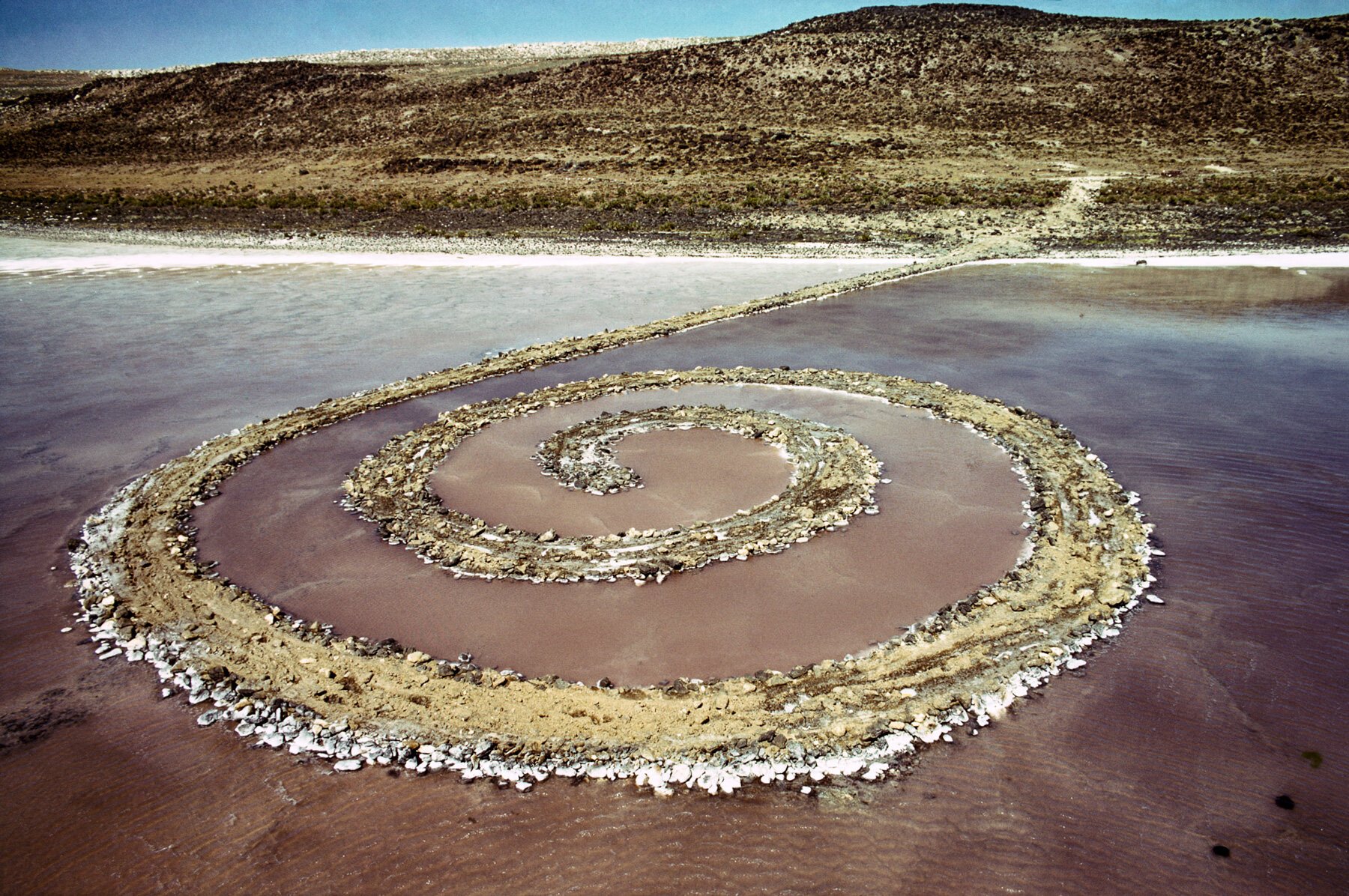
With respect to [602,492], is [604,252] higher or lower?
higher

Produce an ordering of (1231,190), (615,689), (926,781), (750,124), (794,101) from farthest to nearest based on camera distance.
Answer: (794,101) → (750,124) → (1231,190) → (615,689) → (926,781)

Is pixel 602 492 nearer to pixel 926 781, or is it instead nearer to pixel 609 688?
pixel 609 688

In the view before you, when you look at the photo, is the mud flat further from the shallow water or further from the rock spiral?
the rock spiral

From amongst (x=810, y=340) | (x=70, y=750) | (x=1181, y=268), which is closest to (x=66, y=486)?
(x=70, y=750)

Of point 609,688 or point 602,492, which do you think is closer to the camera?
point 609,688

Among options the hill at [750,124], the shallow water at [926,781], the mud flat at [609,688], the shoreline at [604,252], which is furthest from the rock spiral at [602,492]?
the hill at [750,124]

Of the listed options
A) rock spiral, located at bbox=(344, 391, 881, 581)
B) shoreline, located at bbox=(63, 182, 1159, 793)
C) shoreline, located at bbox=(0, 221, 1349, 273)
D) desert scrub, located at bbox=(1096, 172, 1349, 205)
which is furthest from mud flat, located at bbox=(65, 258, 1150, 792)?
desert scrub, located at bbox=(1096, 172, 1349, 205)

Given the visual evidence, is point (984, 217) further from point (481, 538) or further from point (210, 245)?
point (210, 245)

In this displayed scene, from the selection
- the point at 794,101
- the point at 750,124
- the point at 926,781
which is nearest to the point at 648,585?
the point at 926,781

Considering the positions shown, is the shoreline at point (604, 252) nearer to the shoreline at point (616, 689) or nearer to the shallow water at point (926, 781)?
the shallow water at point (926, 781)
